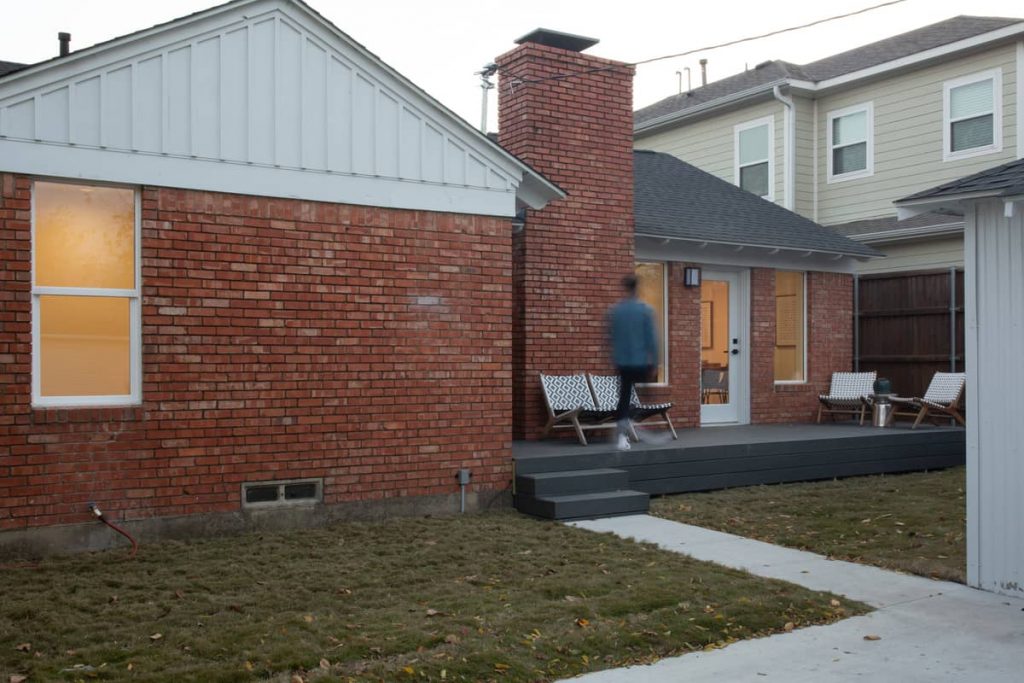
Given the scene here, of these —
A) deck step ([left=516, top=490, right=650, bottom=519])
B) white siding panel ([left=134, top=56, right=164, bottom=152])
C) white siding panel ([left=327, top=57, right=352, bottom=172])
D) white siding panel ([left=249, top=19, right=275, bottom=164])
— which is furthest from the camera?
deck step ([left=516, top=490, right=650, bottom=519])

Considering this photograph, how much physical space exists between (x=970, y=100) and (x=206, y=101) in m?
13.8

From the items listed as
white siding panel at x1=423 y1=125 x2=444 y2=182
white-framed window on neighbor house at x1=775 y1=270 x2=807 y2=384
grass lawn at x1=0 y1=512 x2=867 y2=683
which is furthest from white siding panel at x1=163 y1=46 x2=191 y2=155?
white-framed window on neighbor house at x1=775 y1=270 x2=807 y2=384

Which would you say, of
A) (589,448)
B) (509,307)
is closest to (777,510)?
(589,448)

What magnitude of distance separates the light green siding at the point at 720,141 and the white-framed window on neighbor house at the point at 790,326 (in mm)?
4906

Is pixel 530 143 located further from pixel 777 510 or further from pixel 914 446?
pixel 914 446

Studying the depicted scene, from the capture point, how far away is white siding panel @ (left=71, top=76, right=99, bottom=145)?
746 cm

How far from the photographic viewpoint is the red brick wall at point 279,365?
290 inches

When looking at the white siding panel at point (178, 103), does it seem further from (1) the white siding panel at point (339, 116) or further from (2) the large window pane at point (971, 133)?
(2) the large window pane at point (971, 133)

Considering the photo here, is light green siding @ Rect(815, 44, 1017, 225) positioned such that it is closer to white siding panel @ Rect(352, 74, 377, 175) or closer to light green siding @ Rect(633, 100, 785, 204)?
light green siding @ Rect(633, 100, 785, 204)

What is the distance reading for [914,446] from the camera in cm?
1279

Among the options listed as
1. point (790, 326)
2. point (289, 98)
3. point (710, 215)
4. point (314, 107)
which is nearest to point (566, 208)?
point (710, 215)

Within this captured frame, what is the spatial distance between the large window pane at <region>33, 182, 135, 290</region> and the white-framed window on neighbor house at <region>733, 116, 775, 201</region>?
14.6m

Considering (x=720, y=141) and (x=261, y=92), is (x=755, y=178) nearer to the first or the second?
(x=720, y=141)

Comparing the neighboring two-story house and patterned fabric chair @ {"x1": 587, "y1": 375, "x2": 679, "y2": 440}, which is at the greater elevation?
the neighboring two-story house
